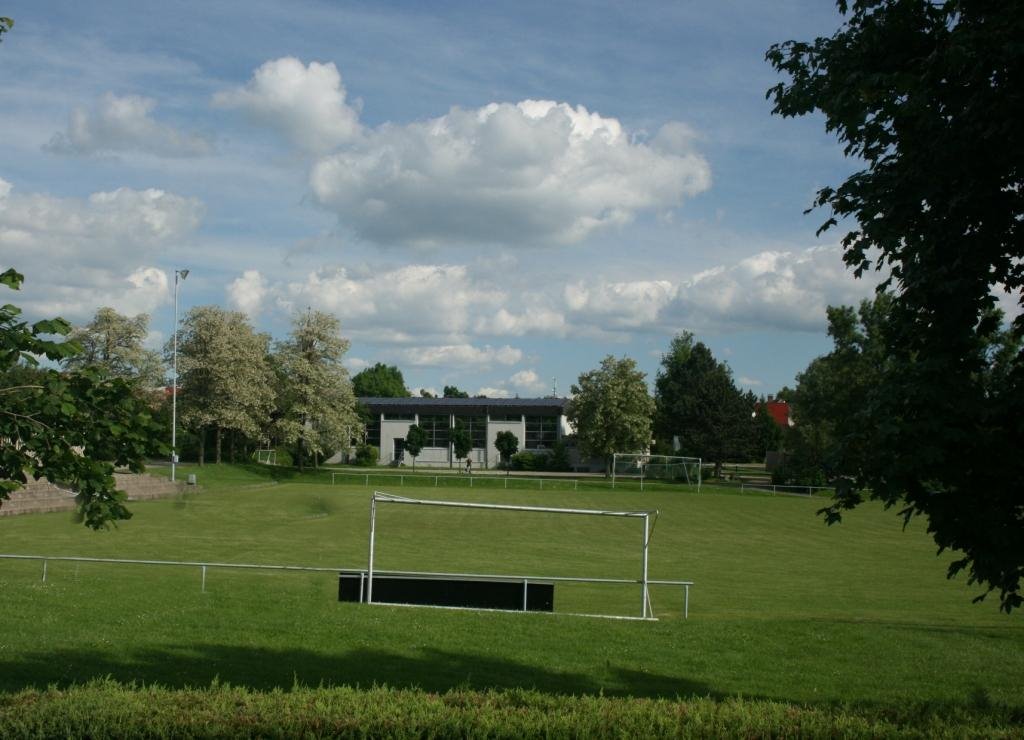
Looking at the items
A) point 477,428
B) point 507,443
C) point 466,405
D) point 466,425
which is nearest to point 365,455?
point 466,425

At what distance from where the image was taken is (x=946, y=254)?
23.1 feet

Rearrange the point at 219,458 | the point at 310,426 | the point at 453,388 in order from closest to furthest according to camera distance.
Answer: the point at 219,458
the point at 310,426
the point at 453,388

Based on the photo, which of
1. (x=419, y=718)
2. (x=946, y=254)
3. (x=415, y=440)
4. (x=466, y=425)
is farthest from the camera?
(x=466, y=425)

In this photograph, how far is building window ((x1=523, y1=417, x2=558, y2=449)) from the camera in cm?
9362

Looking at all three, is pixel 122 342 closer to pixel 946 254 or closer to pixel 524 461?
pixel 524 461

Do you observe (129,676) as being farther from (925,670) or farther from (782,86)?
(925,670)

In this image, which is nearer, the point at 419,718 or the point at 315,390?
the point at 419,718

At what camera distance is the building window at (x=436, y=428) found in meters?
93.5

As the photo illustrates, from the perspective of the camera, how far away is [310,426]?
72.8m

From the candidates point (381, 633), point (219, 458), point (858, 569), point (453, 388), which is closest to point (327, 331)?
point (219, 458)

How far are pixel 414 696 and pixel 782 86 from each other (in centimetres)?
606

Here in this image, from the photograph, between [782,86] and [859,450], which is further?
[782,86]

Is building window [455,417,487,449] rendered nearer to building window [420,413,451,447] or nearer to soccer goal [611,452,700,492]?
building window [420,413,451,447]

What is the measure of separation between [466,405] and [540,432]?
7.75m
